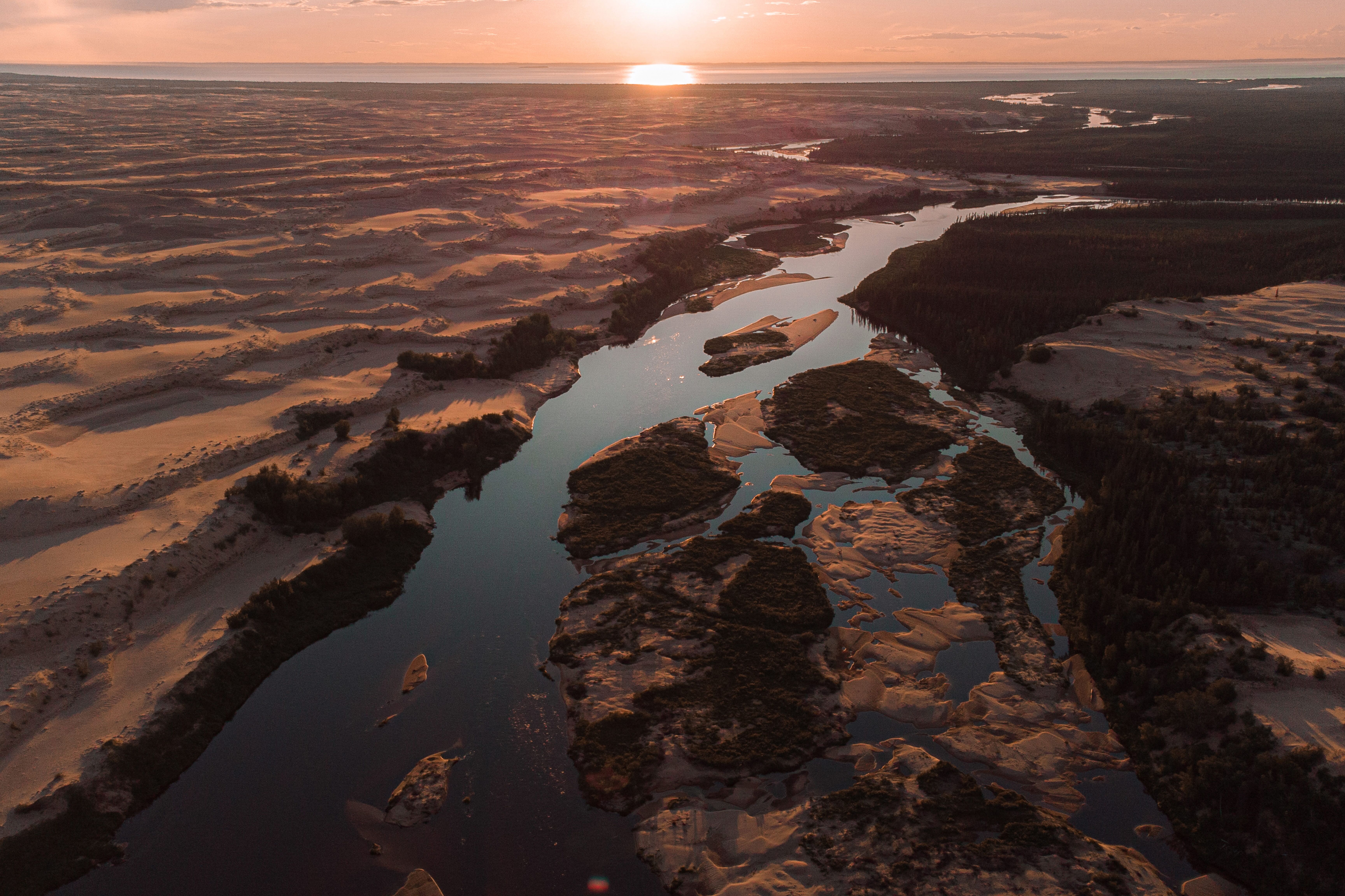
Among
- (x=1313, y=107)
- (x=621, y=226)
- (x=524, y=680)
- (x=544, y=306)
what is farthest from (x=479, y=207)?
(x=1313, y=107)

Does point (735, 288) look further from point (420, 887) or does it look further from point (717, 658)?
point (420, 887)

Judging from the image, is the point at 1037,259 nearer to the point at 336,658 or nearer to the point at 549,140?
the point at 336,658

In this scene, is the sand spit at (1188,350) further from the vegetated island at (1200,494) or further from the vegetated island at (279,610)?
the vegetated island at (279,610)

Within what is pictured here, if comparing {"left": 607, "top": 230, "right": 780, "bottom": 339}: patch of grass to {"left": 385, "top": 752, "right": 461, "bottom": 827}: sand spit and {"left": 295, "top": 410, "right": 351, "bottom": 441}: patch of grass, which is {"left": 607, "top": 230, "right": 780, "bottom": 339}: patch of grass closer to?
{"left": 295, "top": 410, "right": 351, "bottom": 441}: patch of grass

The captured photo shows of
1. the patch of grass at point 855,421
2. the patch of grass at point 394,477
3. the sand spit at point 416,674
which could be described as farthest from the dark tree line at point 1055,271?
the sand spit at point 416,674

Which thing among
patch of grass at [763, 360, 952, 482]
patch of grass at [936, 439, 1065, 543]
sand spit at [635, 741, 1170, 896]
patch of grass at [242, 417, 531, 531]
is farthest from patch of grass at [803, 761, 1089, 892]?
patch of grass at [242, 417, 531, 531]

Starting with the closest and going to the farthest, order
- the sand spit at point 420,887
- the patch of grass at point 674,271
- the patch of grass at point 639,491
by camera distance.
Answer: the sand spit at point 420,887, the patch of grass at point 639,491, the patch of grass at point 674,271
